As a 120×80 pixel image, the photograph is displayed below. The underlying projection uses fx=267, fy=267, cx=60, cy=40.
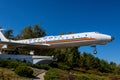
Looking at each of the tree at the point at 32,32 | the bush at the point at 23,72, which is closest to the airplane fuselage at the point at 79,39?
the bush at the point at 23,72

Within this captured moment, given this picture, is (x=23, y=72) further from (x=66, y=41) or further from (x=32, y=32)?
(x=32, y=32)

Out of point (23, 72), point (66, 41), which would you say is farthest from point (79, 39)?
point (23, 72)

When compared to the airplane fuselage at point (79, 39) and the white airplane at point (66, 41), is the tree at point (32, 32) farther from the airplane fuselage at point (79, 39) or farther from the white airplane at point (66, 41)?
the airplane fuselage at point (79, 39)

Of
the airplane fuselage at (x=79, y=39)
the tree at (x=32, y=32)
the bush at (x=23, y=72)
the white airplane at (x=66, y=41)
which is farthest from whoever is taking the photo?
A: the tree at (x=32, y=32)

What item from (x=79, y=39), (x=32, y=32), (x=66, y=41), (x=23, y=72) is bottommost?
(x=23, y=72)

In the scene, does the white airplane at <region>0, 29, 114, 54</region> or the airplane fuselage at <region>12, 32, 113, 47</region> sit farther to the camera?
the white airplane at <region>0, 29, 114, 54</region>

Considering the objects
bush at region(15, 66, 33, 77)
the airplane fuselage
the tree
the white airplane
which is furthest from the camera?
the tree

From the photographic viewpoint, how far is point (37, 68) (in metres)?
43.4

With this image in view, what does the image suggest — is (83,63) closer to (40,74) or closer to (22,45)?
(22,45)

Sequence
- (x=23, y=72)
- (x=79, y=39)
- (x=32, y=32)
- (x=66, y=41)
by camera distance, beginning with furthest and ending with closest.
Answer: (x=32, y=32)
(x=66, y=41)
(x=79, y=39)
(x=23, y=72)

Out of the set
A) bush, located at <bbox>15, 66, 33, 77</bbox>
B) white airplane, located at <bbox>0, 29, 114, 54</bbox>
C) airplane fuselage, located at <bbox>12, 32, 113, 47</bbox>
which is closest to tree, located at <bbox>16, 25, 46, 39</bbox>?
white airplane, located at <bbox>0, 29, 114, 54</bbox>

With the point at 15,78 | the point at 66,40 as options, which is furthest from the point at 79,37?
the point at 15,78

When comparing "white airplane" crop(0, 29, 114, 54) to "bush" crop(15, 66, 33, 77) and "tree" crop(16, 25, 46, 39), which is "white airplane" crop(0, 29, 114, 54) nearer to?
"bush" crop(15, 66, 33, 77)

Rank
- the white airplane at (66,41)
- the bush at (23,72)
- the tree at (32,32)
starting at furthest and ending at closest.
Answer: the tree at (32,32) → the white airplane at (66,41) → the bush at (23,72)
